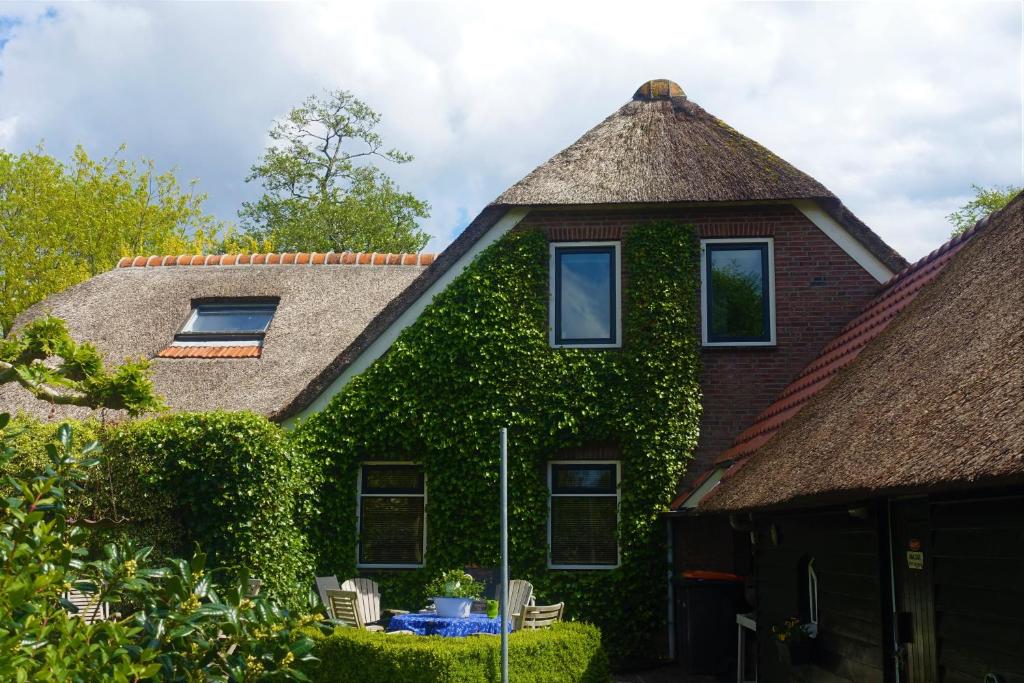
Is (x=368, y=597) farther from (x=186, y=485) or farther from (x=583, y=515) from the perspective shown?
(x=583, y=515)

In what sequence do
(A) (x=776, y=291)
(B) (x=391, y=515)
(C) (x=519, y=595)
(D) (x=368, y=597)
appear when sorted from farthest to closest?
(A) (x=776, y=291), (B) (x=391, y=515), (D) (x=368, y=597), (C) (x=519, y=595)

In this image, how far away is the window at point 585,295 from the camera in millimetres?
13766

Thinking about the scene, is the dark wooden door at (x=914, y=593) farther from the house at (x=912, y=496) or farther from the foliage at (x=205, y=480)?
the foliage at (x=205, y=480)

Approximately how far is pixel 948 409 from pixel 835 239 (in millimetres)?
8222

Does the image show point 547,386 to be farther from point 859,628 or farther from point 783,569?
point 859,628

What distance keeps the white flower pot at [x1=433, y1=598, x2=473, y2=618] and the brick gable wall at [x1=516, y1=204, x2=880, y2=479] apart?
13.4ft

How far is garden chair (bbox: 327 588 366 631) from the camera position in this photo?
36.7 feet

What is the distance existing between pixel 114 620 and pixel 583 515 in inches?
348

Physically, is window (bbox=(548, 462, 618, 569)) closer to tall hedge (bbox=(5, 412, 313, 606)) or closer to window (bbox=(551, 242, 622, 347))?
window (bbox=(551, 242, 622, 347))

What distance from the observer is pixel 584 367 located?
13.4 meters

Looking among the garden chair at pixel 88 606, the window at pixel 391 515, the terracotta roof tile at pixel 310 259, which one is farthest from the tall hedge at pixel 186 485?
the terracotta roof tile at pixel 310 259

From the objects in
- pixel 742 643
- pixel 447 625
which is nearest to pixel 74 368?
pixel 447 625

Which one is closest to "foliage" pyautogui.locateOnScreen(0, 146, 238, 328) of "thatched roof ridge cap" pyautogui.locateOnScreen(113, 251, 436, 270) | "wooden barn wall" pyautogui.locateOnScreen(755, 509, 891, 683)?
"thatched roof ridge cap" pyautogui.locateOnScreen(113, 251, 436, 270)

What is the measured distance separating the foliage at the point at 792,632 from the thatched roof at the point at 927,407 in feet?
3.68
